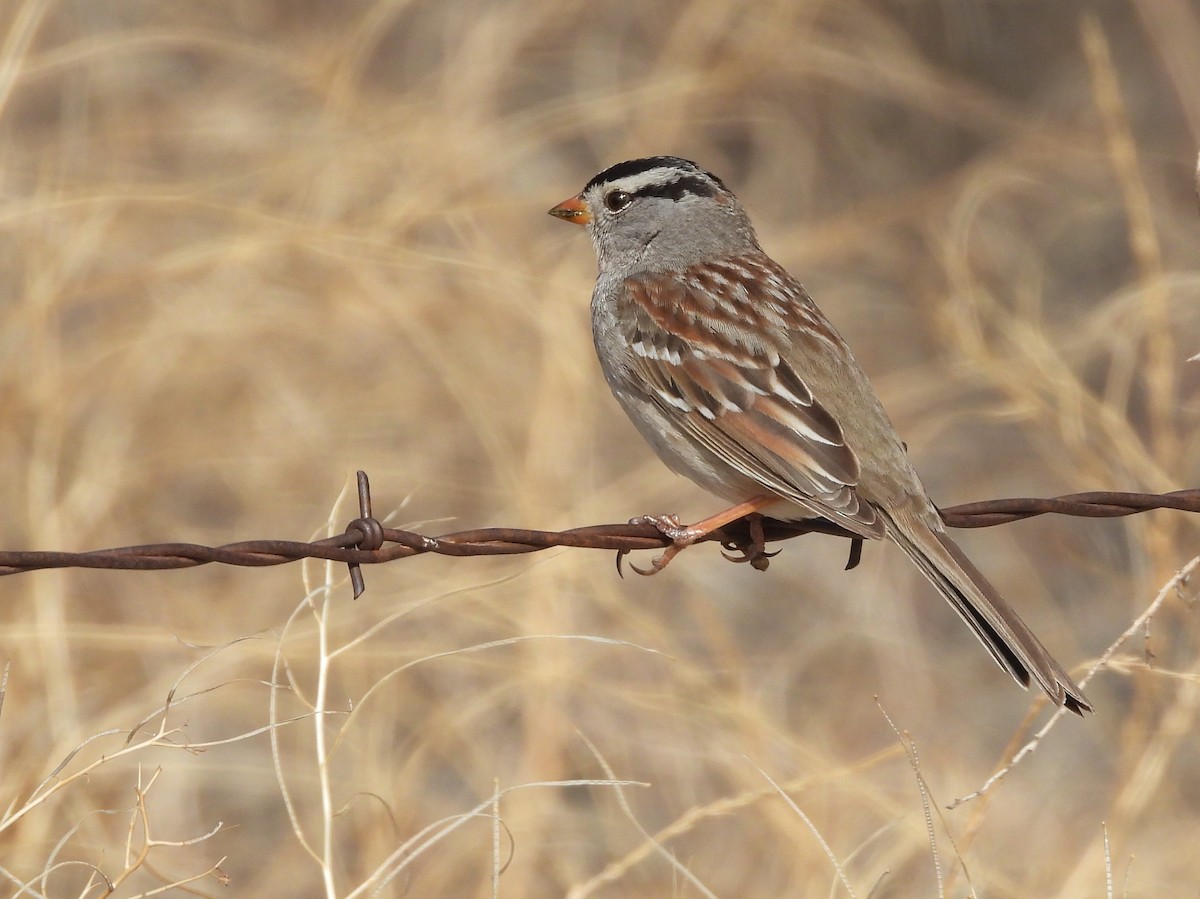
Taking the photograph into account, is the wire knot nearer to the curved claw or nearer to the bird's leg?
the bird's leg

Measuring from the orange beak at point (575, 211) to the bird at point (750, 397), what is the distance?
20cm

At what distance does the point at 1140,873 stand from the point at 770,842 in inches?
60.1

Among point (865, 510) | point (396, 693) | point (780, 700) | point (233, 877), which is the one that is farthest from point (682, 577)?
point (865, 510)

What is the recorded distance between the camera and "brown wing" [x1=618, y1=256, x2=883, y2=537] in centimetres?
421

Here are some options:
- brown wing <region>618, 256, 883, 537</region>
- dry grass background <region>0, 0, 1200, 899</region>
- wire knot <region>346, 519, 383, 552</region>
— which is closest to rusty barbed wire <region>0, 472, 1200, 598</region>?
wire knot <region>346, 519, 383, 552</region>

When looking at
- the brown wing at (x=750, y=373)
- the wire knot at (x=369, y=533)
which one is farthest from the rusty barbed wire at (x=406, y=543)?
the brown wing at (x=750, y=373)

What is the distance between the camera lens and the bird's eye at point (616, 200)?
17.5 feet

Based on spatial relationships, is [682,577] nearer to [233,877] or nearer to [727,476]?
[233,877]

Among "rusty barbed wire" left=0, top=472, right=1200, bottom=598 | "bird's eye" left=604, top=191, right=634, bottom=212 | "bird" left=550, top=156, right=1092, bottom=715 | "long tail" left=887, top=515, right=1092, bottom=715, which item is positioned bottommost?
"long tail" left=887, top=515, right=1092, bottom=715

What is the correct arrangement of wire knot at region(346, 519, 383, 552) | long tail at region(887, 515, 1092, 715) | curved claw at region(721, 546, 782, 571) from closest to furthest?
wire knot at region(346, 519, 383, 552) → long tail at region(887, 515, 1092, 715) → curved claw at region(721, 546, 782, 571)

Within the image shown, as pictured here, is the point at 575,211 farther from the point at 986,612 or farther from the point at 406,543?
the point at 406,543

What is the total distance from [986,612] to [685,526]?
2.76 ft

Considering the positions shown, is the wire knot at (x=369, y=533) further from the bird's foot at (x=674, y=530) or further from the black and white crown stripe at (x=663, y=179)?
the black and white crown stripe at (x=663, y=179)

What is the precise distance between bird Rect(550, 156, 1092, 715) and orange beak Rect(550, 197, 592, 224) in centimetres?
20
